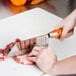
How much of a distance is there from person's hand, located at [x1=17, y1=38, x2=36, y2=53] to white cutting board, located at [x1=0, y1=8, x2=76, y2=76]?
7cm

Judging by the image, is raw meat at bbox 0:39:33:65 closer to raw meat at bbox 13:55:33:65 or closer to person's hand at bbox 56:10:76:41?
raw meat at bbox 13:55:33:65

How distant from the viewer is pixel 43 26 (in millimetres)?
1008

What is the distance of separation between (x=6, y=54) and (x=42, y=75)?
0.60 feet

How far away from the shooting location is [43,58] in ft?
2.42

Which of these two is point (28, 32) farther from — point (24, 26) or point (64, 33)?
point (64, 33)

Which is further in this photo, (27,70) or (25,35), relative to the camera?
(25,35)

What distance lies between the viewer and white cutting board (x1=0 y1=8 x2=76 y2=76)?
0.75 meters

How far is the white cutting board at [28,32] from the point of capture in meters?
0.75

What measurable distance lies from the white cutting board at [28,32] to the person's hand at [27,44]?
0.07 metres

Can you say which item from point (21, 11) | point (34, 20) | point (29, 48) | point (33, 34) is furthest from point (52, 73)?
point (21, 11)

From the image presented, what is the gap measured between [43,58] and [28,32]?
258mm

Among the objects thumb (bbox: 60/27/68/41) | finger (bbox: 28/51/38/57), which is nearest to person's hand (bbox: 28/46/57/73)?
finger (bbox: 28/51/38/57)

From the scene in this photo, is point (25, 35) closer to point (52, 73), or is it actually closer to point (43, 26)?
point (43, 26)

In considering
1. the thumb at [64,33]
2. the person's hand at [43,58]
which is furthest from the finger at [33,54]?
the thumb at [64,33]
